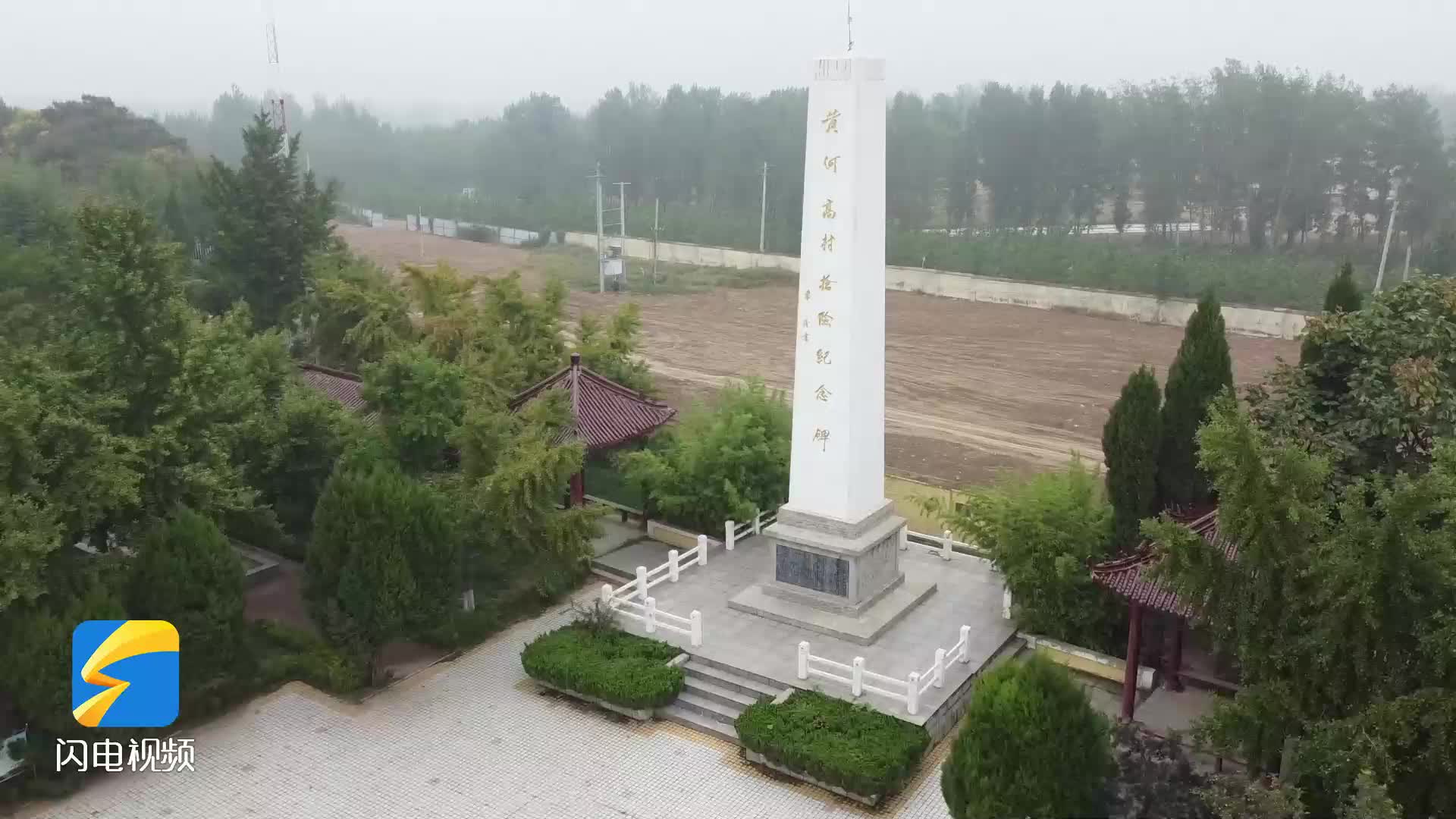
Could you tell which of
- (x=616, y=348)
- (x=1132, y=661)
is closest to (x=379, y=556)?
(x=1132, y=661)

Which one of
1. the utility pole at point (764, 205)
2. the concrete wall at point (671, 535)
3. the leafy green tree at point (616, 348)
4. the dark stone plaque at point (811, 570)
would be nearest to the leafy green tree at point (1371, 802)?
the dark stone plaque at point (811, 570)

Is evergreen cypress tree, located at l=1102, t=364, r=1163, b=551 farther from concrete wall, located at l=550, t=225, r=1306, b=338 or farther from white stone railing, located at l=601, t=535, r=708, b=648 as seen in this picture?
concrete wall, located at l=550, t=225, r=1306, b=338

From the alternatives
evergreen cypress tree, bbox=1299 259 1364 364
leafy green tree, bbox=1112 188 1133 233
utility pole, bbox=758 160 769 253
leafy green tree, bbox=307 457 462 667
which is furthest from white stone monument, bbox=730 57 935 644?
utility pole, bbox=758 160 769 253

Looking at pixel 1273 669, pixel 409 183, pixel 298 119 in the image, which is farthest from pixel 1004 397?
pixel 298 119

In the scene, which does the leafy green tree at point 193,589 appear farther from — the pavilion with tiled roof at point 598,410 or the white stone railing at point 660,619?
the pavilion with tiled roof at point 598,410

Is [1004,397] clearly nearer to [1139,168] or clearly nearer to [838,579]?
[838,579]

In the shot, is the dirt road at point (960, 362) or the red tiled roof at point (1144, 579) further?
the dirt road at point (960, 362)
